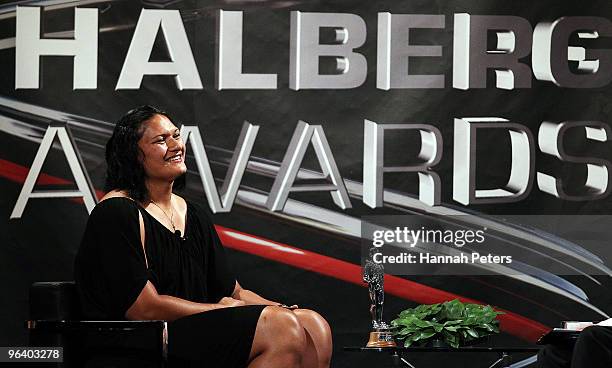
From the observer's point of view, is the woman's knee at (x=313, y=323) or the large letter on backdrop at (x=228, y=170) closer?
the woman's knee at (x=313, y=323)

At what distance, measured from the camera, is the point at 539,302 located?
483 cm

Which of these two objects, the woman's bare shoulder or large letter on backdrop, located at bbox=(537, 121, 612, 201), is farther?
large letter on backdrop, located at bbox=(537, 121, 612, 201)

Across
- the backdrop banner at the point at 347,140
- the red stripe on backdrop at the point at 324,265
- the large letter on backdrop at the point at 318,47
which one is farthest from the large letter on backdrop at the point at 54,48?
the large letter on backdrop at the point at 318,47

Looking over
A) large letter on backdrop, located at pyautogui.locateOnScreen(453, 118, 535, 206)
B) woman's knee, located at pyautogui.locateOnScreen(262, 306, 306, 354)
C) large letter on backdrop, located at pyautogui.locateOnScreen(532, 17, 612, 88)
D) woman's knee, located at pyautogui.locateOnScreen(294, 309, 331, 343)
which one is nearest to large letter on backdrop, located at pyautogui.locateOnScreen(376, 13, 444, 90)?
large letter on backdrop, located at pyautogui.locateOnScreen(453, 118, 535, 206)

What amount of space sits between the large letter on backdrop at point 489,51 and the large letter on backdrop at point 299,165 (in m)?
0.72

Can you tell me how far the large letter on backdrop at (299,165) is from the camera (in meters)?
4.76

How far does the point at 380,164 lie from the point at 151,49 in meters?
1.24

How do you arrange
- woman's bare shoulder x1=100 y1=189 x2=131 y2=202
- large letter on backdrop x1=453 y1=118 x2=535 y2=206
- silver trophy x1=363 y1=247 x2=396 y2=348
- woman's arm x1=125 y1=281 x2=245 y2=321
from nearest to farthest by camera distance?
woman's arm x1=125 y1=281 x2=245 y2=321
woman's bare shoulder x1=100 y1=189 x2=131 y2=202
silver trophy x1=363 y1=247 x2=396 y2=348
large letter on backdrop x1=453 y1=118 x2=535 y2=206

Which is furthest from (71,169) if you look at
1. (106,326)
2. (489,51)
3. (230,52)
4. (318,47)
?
(489,51)

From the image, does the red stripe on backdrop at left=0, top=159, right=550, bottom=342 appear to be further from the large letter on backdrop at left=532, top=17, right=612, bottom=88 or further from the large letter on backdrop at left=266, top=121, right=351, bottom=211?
the large letter on backdrop at left=532, top=17, right=612, bottom=88

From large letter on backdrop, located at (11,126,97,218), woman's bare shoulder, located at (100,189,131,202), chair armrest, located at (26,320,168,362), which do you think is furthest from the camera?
large letter on backdrop, located at (11,126,97,218)

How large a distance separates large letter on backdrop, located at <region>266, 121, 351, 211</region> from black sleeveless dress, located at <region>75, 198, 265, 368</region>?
1.03 metres

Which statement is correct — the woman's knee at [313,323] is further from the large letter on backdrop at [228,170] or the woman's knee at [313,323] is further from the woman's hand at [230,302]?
the large letter on backdrop at [228,170]

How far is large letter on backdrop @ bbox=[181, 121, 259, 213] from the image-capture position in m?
4.73
